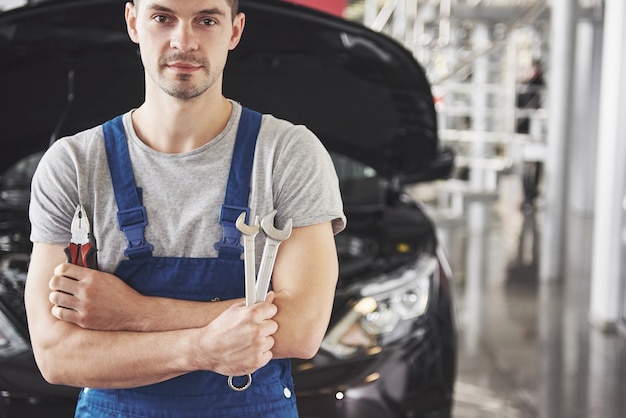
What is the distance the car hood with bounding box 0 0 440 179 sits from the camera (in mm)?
1710

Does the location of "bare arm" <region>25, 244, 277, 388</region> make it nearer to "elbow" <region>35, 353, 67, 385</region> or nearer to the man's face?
"elbow" <region>35, 353, 67, 385</region>

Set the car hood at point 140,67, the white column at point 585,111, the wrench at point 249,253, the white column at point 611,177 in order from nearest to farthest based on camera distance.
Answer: the wrench at point 249,253, the car hood at point 140,67, the white column at point 611,177, the white column at point 585,111

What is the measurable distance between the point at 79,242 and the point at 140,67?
599mm

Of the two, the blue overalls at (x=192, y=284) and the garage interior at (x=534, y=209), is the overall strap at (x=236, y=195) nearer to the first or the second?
the blue overalls at (x=192, y=284)

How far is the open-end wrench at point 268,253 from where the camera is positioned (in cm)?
113

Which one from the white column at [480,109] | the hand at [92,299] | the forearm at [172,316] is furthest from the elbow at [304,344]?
the white column at [480,109]

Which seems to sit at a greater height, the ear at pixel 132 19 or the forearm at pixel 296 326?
the ear at pixel 132 19

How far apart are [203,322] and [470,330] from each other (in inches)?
139

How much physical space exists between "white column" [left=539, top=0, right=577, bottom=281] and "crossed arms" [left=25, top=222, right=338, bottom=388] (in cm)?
495

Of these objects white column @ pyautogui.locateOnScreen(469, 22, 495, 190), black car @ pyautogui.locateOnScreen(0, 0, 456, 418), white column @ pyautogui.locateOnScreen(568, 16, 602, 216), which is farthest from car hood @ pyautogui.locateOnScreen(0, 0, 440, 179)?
white column @ pyautogui.locateOnScreen(568, 16, 602, 216)

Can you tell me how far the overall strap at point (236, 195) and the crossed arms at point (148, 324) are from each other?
3.1 inches

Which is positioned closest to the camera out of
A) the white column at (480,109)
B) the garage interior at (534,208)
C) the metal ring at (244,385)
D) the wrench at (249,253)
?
the wrench at (249,253)

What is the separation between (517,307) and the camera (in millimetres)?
5180

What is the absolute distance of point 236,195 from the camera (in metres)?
1.26
